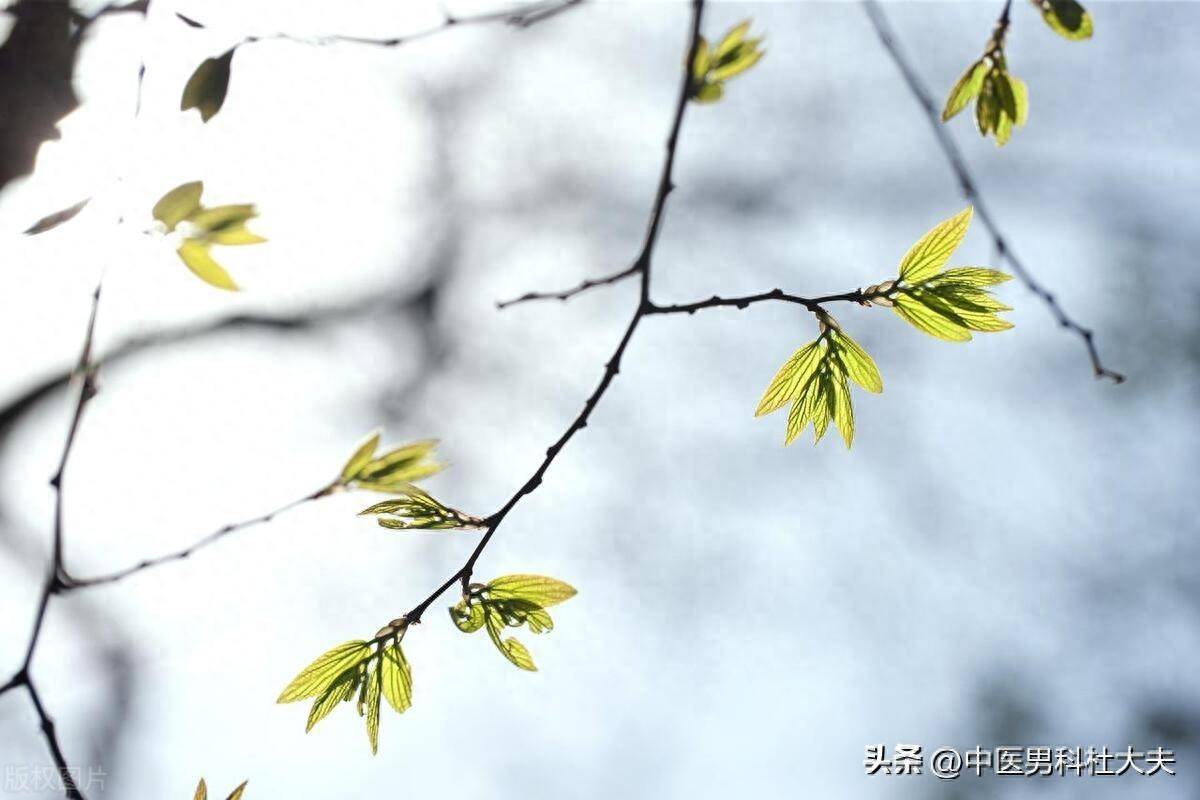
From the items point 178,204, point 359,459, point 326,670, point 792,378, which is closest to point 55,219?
point 178,204

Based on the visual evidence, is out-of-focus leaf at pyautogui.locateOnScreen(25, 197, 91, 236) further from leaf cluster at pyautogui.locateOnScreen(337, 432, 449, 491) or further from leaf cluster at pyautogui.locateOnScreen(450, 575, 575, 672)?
leaf cluster at pyautogui.locateOnScreen(450, 575, 575, 672)

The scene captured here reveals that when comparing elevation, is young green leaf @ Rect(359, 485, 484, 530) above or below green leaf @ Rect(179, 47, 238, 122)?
below

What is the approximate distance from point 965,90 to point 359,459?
1.84ft

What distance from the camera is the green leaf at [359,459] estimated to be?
20.9 inches

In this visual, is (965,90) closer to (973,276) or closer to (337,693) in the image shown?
(973,276)

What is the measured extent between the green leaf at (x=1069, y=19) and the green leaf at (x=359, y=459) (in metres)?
0.59

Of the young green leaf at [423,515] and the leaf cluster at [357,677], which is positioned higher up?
the young green leaf at [423,515]

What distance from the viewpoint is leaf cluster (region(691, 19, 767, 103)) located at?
54cm

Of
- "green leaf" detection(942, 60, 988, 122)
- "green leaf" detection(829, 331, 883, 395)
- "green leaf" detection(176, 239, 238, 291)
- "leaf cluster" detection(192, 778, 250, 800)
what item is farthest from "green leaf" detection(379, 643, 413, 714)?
"green leaf" detection(942, 60, 988, 122)

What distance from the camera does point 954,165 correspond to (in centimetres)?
76

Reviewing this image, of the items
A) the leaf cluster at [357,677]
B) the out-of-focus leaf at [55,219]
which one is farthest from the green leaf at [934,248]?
the out-of-focus leaf at [55,219]

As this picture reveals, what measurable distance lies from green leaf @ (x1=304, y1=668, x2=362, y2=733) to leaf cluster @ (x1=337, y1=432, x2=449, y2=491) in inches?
6.3

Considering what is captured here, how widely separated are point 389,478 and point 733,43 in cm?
36

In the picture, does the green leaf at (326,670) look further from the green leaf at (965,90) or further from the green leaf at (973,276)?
the green leaf at (965,90)
